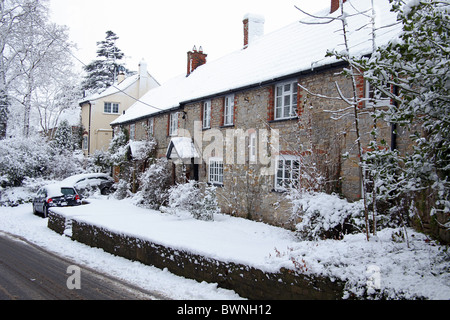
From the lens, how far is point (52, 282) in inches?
284

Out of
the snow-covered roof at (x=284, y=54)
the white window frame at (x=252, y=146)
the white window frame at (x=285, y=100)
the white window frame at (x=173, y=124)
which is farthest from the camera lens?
the white window frame at (x=173, y=124)

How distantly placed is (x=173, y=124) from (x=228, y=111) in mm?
5549

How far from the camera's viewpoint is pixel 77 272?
8055mm

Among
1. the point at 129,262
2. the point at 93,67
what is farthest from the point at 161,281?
the point at 93,67

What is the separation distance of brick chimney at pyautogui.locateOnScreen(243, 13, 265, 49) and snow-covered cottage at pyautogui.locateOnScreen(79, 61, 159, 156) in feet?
51.4

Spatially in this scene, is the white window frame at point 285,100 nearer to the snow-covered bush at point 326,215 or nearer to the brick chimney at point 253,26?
the snow-covered bush at point 326,215

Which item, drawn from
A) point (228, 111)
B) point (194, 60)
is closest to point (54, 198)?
point (228, 111)

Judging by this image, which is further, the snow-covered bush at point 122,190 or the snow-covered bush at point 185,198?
the snow-covered bush at point 122,190

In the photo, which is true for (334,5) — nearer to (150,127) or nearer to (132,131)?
(150,127)

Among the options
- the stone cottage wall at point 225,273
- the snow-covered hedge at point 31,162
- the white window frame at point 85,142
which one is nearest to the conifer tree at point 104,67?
the white window frame at point 85,142

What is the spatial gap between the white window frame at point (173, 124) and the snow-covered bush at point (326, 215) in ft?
37.1

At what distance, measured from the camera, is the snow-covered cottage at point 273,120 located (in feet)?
34.9

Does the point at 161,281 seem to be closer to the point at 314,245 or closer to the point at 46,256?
the point at 314,245

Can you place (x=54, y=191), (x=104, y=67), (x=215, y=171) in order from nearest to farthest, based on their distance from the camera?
(x=215, y=171)
(x=54, y=191)
(x=104, y=67)
